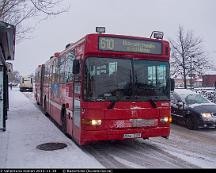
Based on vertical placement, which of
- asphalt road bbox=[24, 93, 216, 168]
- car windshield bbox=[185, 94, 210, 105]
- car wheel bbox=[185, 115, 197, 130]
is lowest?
asphalt road bbox=[24, 93, 216, 168]

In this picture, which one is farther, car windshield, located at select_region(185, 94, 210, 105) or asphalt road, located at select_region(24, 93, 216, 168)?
car windshield, located at select_region(185, 94, 210, 105)

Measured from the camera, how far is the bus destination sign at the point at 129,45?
354 inches

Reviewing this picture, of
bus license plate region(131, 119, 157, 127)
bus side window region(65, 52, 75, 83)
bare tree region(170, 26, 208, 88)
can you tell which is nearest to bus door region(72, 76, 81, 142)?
bus side window region(65, 52, 75, 83)

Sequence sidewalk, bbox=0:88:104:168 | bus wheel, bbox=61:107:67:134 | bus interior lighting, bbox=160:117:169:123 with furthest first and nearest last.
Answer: bus wheel, bbox=61:107:67:134, bus interior lighting, bbox=160:117:169:123, sidewalk, bbox=0:88:104:168

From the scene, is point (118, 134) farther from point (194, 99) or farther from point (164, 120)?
point (194, 99)

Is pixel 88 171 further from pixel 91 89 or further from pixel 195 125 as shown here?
pixel 195 125

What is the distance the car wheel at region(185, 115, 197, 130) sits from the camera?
44.9ft

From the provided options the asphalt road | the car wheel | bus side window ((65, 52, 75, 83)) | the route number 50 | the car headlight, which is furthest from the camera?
the car wheel

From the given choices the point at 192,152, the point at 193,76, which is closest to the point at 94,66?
the point at 192,152

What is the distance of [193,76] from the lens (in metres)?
39.9

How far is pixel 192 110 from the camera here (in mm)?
13859

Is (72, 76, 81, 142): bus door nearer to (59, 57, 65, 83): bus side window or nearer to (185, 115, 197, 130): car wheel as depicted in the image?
(59, 57, 65, 83): bus side window

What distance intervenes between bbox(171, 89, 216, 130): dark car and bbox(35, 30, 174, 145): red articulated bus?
4371mm

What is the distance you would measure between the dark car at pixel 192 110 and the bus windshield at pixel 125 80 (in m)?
4.53
